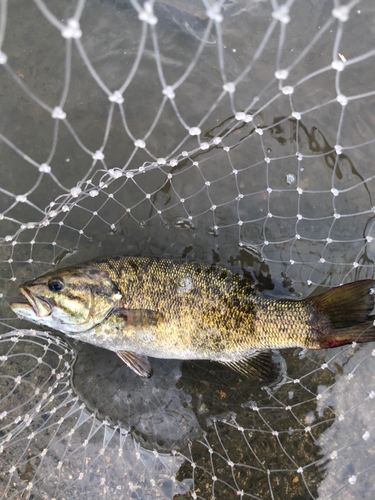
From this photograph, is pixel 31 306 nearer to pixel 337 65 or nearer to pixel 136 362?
pixel 136 362

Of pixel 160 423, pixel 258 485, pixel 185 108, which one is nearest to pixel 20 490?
pixel 160 423

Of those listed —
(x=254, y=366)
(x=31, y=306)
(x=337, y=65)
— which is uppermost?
(x=337, y=65)

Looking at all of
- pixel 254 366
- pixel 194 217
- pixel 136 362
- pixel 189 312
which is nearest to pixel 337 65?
pixel 194 217

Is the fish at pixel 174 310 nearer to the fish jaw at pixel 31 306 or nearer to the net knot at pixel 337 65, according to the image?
the fish jaw at pixel 31 306

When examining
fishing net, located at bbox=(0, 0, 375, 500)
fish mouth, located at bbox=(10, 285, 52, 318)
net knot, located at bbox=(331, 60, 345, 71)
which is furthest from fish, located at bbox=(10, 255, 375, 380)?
net knot, located at bbox=(331, 60, 345, 71)

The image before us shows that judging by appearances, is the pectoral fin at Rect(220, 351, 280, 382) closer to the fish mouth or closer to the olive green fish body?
the olive green fish body

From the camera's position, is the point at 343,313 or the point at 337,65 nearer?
the point at 337,65

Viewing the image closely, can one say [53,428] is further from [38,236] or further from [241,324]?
[241,324]
